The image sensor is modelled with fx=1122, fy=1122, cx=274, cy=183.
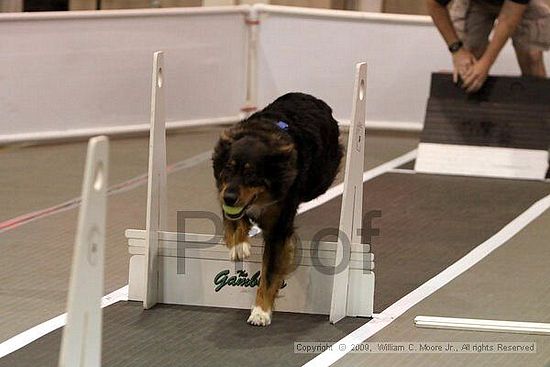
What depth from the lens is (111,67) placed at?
7.44m

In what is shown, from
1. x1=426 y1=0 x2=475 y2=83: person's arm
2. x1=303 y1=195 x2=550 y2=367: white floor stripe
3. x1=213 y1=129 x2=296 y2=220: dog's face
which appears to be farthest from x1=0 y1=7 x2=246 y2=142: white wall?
x1=213 y1=129 x2=296 y2=220: dog's face

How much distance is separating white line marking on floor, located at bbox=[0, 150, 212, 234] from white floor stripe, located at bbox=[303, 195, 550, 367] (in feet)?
6.72

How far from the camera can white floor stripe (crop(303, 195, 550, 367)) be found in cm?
385

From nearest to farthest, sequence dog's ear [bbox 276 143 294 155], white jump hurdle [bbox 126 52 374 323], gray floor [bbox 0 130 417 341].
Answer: dog's ear [bbox 276 143 294 155], white jump hurdle [bbox 126 52 374 323], gray floor [bbox 0 130 417 341]

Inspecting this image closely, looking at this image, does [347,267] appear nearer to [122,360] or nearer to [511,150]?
[122,360]

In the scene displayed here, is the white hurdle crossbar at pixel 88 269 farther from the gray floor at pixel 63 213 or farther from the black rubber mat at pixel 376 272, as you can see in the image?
the gray floor at pixel 63 213

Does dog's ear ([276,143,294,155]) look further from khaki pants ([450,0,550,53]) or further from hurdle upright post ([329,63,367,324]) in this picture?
A: khaki pants ([450,0,550,53])

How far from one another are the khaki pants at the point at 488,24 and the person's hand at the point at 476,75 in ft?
1.09

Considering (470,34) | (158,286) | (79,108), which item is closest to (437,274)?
(158,286)

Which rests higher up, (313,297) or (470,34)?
(470,34)

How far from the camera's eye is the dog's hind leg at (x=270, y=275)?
159 inches

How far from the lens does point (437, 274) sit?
4.86 m

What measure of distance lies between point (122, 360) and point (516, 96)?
13.1 feet

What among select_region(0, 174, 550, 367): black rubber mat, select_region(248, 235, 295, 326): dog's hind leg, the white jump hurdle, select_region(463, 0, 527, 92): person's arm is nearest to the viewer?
select_region(0, 174, 550, 367): black rubber mat
